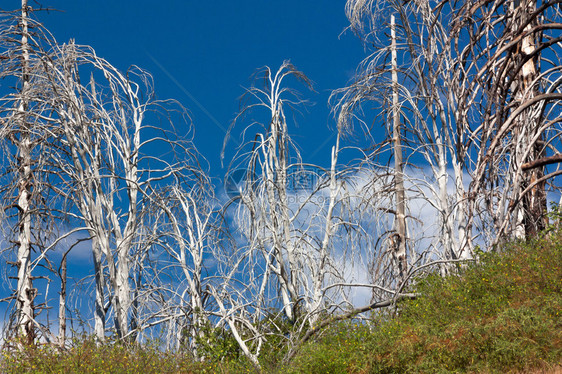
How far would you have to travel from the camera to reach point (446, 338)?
337 inches

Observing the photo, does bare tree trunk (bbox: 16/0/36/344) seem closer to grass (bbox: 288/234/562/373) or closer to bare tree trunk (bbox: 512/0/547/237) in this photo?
grass (bbox: 288/234/562/373)

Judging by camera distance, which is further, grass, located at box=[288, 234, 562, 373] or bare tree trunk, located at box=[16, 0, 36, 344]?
bare tree trunk, located at box=[16, 0, 36, 344]

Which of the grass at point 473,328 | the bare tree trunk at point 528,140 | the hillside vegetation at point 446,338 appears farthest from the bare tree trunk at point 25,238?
the bare tree trunk at point 528,140

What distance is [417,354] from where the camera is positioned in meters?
8.62

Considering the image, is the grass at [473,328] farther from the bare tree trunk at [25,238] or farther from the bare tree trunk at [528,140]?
the bare tree trunk at [25,238]

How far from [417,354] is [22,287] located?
9.13m

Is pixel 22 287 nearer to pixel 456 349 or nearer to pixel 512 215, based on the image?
pixel 456 349

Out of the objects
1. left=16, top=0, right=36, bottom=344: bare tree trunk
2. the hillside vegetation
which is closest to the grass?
the hillside vegetation

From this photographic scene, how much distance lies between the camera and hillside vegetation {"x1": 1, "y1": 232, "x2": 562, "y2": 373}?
800 cm

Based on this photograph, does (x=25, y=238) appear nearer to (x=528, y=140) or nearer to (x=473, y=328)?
(x=473, y=328)

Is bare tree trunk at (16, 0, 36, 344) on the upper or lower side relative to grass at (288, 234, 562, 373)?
upper

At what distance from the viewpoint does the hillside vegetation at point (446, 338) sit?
26.2ft

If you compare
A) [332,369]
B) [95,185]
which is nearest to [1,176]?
→ [95,185]

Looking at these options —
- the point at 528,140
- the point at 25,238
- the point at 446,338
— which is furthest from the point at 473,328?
the point at 25,238
